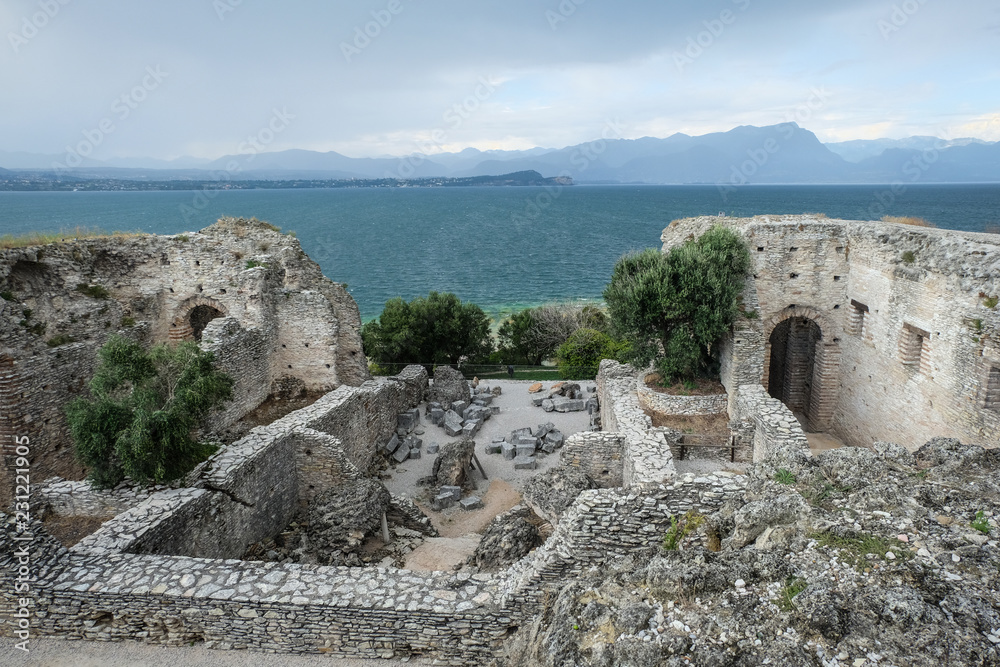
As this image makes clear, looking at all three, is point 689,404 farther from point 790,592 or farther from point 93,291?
point 93,291

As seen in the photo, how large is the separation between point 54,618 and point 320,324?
8.74 metres

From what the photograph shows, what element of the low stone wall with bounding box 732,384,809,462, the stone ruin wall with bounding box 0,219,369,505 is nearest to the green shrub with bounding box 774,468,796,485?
the low stone wall with bounding box 732,384,809,462

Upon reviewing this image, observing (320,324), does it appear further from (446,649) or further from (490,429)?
(446,649)

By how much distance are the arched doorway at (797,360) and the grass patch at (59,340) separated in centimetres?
1680

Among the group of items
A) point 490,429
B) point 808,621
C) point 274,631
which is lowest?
point 490,429

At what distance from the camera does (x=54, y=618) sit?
23.1 feet

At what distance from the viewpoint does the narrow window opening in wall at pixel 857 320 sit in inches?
517

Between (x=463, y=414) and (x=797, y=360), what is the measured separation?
962 cm

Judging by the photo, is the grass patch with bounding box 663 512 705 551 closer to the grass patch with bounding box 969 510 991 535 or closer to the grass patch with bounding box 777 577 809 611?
the grass patch with bounding box 777 577 809 611

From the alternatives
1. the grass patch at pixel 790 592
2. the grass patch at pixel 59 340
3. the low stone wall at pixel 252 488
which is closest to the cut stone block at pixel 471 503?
the low stone wall at pixel 252 488

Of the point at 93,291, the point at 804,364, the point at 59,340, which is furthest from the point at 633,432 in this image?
the point at 93,291

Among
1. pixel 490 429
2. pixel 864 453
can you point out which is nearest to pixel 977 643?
pixel 864 453

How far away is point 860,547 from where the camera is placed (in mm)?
4914

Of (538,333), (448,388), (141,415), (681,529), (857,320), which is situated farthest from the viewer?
(538,333)
